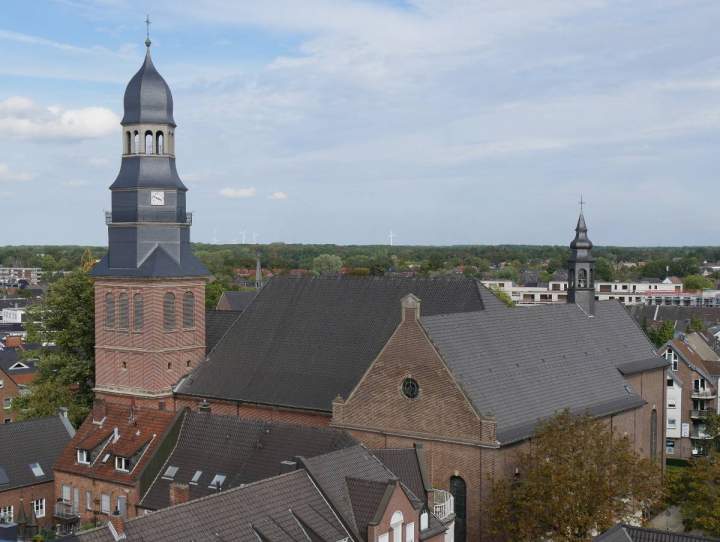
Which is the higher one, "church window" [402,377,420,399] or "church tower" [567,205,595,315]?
"church tower" [567,205,595,315]

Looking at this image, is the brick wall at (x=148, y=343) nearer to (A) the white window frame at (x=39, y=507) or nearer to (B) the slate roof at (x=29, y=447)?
(B) the slate roof at (x=29, y=447)

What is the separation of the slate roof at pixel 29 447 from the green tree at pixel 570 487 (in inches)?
1036

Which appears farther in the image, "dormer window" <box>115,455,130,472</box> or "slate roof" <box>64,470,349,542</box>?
"dormer window" <box>115,455,130,472</box>

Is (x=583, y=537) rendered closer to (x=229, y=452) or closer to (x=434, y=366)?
(x=434, y=366)

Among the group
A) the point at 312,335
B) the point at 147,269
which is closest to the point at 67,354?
the point at 147,269

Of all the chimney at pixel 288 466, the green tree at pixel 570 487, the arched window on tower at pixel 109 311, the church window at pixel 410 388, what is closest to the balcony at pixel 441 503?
the green tree at pixel 570 487

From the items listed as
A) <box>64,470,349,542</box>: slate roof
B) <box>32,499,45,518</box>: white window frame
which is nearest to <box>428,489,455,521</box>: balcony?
<box>64,470,349,542</box>: slate roof

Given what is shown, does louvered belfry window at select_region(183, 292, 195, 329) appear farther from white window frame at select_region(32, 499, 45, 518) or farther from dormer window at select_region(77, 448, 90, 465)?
white window frame at select_region(32, 499, 45, 518)

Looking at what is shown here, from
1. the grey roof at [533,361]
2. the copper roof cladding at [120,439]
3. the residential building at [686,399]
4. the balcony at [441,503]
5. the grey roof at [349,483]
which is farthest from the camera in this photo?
the residential building at [686,399]

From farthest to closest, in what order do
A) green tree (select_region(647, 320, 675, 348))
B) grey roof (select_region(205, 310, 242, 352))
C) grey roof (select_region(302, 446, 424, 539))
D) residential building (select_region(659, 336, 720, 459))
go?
green tree (select_region(647, 320, 675, 348)), residential building (select_region(659, 336, 720, 459)), grey roof (select_region(205, 310, 242, 352)), grey roof (select_region(302, 446, 424, 539))

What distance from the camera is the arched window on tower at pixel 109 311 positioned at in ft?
176

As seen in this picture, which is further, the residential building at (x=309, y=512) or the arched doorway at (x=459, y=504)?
the arched doorway at (x=459, y=504)

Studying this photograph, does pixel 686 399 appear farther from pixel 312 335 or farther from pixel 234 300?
pixel 234 300

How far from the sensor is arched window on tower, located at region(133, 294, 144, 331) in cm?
5247
